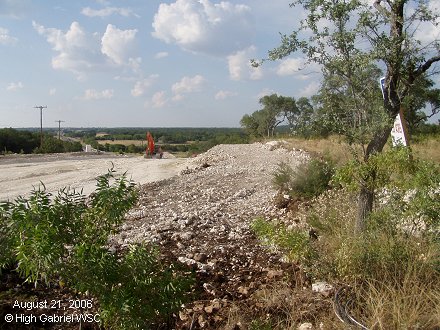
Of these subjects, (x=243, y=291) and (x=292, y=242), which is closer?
(x=292, y=242)

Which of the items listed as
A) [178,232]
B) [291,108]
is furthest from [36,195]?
[291,108]

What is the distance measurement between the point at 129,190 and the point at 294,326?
1814mm

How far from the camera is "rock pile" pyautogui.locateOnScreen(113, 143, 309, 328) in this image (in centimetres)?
484

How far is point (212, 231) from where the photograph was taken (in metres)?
→ 7.33

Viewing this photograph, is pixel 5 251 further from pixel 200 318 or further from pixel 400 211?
pixel 400 211

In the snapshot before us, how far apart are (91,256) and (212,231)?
4.36m

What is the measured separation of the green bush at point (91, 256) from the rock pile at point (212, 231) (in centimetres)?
77

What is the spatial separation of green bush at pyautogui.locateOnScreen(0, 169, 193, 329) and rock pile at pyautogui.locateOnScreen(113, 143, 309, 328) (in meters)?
0.77

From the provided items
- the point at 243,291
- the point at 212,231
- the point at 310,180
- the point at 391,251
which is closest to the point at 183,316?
the point at 243,291

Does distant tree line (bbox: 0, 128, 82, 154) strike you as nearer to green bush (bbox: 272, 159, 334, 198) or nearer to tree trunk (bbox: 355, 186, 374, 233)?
green bush (bbox: 272, 159, 334, 198)

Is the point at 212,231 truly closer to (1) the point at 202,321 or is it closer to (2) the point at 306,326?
(1) the point at 202,321

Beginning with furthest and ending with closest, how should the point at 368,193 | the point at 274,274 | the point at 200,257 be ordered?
the point at 200,257
the point at 368,193
the point at 274,274

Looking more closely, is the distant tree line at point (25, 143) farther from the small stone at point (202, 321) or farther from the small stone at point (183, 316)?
the small stone at point (202, 321)

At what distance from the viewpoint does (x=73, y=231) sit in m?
3.17
